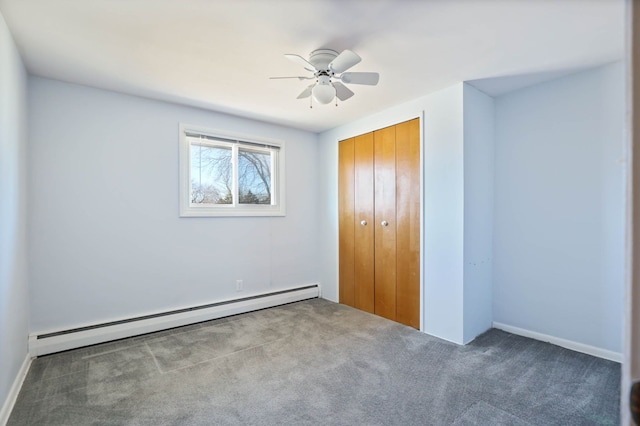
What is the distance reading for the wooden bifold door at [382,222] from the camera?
3094 millimetres

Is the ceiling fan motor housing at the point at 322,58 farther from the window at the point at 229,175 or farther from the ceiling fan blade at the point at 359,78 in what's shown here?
the window at the point at 229,175

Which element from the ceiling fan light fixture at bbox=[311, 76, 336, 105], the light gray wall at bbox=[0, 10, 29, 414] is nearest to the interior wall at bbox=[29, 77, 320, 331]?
the light gray wall at bbox=[0, 10, 29, 414]

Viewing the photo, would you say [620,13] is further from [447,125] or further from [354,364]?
[354,364]

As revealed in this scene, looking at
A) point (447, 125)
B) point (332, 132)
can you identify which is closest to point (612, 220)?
point (447, 125)

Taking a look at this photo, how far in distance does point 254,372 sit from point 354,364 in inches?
30.2

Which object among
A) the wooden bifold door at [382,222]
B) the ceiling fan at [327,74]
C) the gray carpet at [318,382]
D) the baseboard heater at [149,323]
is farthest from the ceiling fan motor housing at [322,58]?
the baseboard heater at [149,323]

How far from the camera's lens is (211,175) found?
11.5ft

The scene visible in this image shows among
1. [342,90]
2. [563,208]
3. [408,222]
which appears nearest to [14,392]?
[342,90]

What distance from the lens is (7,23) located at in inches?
71.7

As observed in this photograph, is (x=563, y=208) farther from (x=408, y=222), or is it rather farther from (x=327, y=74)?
(x=327, y=74)

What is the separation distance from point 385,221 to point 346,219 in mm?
656

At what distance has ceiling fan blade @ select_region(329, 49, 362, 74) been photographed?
6.19ft

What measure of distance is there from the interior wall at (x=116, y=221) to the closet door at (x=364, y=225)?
1.27m

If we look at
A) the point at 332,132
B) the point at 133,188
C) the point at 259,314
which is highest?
the point at 332,132
